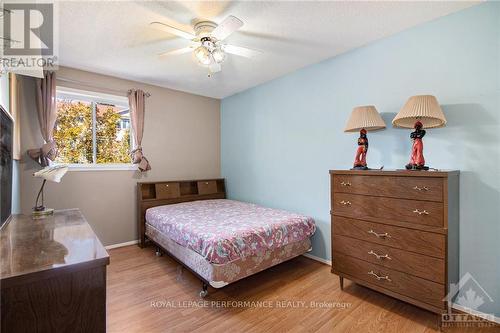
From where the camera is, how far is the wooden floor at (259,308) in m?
1.83

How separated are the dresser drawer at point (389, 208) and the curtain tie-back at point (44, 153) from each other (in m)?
3.38

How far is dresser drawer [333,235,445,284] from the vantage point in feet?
5.77

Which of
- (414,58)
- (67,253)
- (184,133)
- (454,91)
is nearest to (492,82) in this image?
(454,91)

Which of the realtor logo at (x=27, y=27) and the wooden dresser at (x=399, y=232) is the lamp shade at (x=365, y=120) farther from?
the realtor logo at (x=27, y=27)

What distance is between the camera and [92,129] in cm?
345

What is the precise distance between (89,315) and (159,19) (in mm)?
2229

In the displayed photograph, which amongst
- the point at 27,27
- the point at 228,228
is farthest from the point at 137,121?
the point at 228,228

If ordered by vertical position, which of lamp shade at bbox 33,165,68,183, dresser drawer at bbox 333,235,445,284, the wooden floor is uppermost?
lamp shade at bbox 33,165,68,183

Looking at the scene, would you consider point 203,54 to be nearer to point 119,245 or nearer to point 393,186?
point 393,186

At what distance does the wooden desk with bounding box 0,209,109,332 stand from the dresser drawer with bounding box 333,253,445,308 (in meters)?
2.01

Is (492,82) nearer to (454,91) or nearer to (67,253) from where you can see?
(454,91)

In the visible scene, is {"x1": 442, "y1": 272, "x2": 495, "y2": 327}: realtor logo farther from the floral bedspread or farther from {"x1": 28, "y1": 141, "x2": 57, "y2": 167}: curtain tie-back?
{"x1": 28, "y1": 141, "x2": 57, "y2": 167}: curtain tie-back

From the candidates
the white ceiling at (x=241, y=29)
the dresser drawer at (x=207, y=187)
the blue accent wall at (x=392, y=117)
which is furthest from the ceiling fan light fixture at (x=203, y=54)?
the dresser drawer at (x=207, y=187)

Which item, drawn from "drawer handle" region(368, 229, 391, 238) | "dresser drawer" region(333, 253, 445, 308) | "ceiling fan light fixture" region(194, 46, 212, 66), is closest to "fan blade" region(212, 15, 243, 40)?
"ceiling fan light fixture" region(194, 46, 212, 66)
